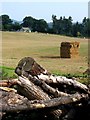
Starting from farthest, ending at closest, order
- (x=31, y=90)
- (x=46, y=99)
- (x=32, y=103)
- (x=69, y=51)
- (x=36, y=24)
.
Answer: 1. (x=36, y=24)
2. (x=69, y=51)
3. (x=31, y=90)
4. (x=46, y=99)
5. (x=32, y=103)

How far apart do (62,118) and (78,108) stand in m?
0.37

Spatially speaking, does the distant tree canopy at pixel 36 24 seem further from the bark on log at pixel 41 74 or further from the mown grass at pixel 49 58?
the bark on log at pixel 41 74

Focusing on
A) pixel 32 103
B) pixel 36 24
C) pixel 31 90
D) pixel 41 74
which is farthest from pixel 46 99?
pixel 36 24

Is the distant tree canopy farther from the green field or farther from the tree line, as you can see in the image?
the green field

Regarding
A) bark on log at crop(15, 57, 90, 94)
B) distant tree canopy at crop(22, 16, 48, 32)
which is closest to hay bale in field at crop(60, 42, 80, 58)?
bark on log at crop(15, 57, 90, 94)

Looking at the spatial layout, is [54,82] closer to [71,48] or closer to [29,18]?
[71,48]

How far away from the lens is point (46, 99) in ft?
25.5

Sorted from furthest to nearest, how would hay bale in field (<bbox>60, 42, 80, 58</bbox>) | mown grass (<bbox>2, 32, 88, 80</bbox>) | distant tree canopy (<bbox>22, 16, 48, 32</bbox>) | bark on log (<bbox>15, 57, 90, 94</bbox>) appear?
distant tree canopy (<bbox>22, 16, 48, 32</bbox>), hay bale in field (<bbox>60, 42, 80, 58</bbox>), mown grass (<bbox>2, 32, 88, 80</bbox>), bark on log (<bbox>15, 57, 90, 94</bbox>)

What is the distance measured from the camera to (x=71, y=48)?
98.4ft

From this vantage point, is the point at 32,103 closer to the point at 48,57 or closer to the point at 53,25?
the point at 48,57

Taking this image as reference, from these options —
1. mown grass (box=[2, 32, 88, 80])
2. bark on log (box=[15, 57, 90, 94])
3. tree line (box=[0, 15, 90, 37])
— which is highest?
tree line (box=[0, 15, 90, 37])

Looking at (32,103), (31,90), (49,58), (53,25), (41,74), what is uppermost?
(53,25)

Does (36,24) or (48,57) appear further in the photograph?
(36,24)

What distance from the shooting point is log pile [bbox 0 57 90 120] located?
7389 millimetres
